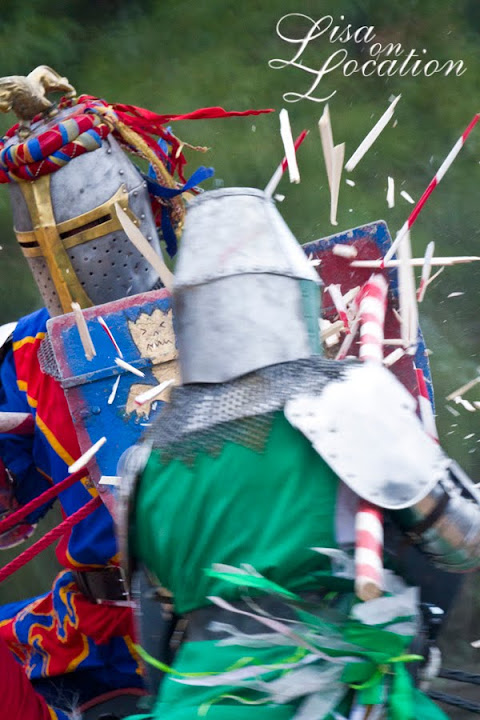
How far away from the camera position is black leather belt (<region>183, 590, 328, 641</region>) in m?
1.28

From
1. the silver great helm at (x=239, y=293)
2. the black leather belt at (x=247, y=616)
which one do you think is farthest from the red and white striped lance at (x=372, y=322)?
the black leather belt at (x=247, y=616)

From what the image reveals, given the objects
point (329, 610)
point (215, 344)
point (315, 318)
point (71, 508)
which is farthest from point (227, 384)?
point (71, 508)

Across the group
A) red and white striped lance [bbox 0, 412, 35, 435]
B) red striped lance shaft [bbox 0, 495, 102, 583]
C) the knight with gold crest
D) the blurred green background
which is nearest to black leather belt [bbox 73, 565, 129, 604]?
the knight with gold crest

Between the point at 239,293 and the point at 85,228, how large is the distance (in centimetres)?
87

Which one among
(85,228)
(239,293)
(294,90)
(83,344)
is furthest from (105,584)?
(294,90)

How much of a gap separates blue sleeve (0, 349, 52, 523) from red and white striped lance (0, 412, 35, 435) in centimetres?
3

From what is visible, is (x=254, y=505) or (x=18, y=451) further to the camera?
(x=18, y=451)

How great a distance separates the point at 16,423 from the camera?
2164 millimetres

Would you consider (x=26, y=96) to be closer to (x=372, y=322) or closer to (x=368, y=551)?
(x=372, y=322)

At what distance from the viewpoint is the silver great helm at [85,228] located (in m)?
2.10

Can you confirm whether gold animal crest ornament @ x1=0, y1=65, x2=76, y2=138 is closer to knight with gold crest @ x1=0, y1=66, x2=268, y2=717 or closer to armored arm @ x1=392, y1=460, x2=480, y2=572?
knight with gold crest @ x1=0, y1=66, x2=268, y2=717

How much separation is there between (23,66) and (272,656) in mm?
2710

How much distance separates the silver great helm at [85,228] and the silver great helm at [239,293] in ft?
2.41

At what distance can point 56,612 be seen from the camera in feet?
7.39
